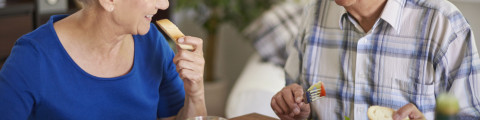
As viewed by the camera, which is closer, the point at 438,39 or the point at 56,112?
the point at 56,112

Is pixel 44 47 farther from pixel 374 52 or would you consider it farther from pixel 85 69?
pixel 374 52

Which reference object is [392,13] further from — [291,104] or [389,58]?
[291,104]

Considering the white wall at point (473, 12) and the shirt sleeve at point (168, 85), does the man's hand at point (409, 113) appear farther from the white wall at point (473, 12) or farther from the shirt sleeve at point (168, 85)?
the shirt sleeve at point (168, 85)

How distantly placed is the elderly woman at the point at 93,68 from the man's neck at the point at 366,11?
0.45m

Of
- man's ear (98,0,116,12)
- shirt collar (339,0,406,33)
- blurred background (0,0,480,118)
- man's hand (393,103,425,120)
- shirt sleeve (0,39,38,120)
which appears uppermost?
man's ear (98,0,116,12)

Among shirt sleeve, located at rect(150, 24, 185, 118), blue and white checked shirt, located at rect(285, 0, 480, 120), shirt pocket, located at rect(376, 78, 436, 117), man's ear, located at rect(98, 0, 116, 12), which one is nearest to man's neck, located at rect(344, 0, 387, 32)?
blue and white checked shirt, located at rect(285, 0, 480, 120)

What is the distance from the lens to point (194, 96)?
141 cm

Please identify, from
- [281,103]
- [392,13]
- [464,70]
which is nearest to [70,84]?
[281,103]

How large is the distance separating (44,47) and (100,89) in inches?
6.5

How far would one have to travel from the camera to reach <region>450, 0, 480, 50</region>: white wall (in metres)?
1.34

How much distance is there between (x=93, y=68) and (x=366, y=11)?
734 millimetres

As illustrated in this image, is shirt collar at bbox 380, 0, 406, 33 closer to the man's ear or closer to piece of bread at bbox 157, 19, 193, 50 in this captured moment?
piece of bread at bbox 157, 19, 193, 50

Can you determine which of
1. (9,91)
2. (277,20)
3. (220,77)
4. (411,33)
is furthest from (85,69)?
(220,77)

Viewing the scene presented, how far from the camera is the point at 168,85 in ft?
4.88
